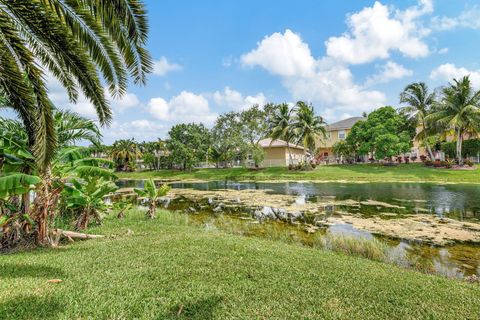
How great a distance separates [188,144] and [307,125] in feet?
70.1

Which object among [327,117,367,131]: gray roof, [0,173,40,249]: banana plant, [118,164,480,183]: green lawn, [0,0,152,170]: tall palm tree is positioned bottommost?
[118,164,480,183]: green lawn

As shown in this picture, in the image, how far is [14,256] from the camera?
5250mm

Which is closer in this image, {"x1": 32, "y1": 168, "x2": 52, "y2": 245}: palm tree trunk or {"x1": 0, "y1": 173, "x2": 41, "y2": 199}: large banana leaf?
{"x1": 0, "y1": 173, "x2": 41, "y2": 199}: large banana leaf

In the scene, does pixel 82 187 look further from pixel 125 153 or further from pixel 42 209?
pixel 125 153

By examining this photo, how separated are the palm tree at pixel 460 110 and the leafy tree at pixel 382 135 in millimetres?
3798

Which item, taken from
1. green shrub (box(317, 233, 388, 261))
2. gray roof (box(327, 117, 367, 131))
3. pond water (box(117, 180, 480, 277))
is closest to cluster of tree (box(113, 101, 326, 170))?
gray roof (box(327, 117, 367, 131))

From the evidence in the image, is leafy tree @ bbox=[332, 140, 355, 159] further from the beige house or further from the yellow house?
the beige house

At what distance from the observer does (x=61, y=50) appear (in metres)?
4.90

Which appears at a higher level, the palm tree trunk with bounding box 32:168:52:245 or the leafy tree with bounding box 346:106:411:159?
the leafy tree with bounding box 346:106:411:159

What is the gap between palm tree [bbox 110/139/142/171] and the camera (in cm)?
5225

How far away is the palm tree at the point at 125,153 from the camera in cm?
5225

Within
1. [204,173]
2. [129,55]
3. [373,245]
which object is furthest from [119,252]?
[204,173]

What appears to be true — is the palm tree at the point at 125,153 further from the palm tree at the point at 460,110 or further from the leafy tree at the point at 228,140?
the palm tree at the point at 460,110

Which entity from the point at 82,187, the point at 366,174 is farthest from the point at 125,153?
the point at 82,187
